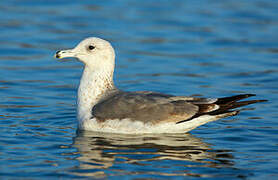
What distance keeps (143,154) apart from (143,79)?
558 centimetres

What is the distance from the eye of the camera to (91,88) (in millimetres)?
10969

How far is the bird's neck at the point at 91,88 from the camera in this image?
10797mm

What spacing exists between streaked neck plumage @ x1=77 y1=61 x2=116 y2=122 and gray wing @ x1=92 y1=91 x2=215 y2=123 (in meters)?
0.38

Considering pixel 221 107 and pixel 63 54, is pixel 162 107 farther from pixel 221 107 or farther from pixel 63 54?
pixel 63 54

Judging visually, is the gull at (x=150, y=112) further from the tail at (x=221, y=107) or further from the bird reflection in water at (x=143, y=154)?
the bird reflection in water at (x=143, y=154)

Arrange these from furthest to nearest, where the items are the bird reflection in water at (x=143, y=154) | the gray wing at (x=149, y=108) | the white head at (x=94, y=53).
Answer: the white head at (x=94, y=53) → the gray wing at (x=149, y=108) → the bird reflection in water at (x=143, y=154)

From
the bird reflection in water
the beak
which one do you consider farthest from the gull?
the beak

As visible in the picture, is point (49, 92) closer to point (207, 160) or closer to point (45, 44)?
point (45, 44)

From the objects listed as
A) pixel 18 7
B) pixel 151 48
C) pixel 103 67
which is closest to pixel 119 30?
pixel 151 48

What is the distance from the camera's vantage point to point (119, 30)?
19.2 m

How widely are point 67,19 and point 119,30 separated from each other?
2.31 meters

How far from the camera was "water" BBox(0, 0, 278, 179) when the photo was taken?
29.3ft

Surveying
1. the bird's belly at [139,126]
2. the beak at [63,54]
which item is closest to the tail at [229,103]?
the bird's belly at [139,126]

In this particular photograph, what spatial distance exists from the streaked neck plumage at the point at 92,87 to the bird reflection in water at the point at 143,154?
50 centimetres
